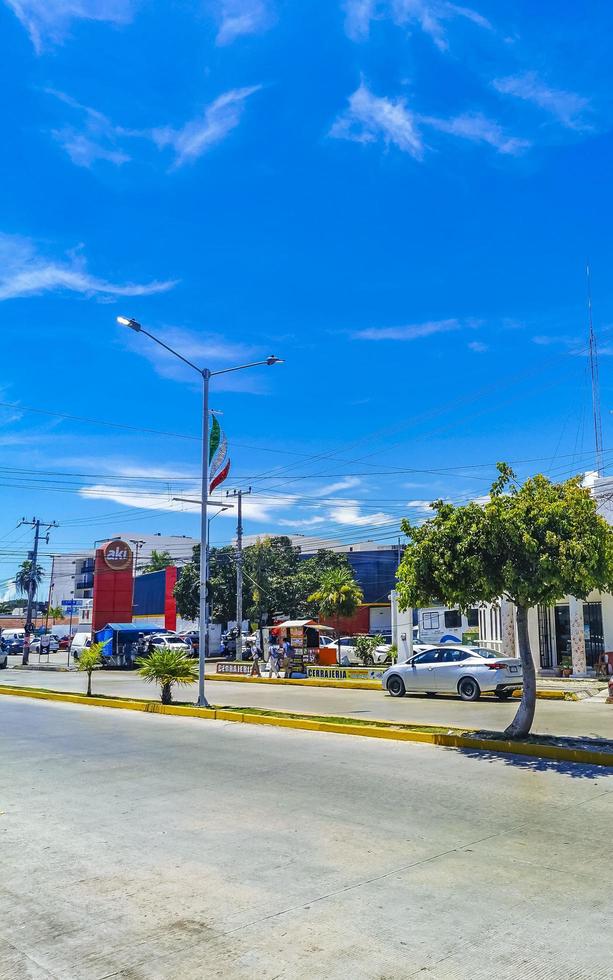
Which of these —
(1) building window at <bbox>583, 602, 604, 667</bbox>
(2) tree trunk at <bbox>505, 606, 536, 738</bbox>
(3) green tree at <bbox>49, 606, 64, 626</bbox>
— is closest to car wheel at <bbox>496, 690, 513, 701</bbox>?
(1) building window at <bbox>583, 602, 604, 667</bbox>

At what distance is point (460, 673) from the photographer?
2056cm

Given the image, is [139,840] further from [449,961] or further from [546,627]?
[546,627]

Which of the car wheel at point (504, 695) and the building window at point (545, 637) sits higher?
the building window at point (545, 637)

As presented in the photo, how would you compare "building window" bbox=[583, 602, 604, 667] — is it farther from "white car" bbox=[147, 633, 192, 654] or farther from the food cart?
"white car" bbox=[147, 633, 192, 654]

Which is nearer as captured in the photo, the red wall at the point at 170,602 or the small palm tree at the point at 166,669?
the small palm tree at the point at 166,669

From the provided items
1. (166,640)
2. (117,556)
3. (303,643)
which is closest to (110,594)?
(117,556)

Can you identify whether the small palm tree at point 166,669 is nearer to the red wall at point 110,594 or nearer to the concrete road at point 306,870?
the concrete road at point 306,870

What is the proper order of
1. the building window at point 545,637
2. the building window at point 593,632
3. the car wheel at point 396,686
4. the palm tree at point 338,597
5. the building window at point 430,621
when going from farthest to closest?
the palm tree at point 338,597
the building window at point 430,621
the building window at point 545,637
the building window at point 593,632
the car wheel at point 396,686

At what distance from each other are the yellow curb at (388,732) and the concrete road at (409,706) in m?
1.84

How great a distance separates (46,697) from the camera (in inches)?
979

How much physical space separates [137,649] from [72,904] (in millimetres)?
39858

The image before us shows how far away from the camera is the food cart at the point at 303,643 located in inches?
1341

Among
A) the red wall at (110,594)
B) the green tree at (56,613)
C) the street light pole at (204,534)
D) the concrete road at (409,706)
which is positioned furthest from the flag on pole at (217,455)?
the green tree at (56,613)

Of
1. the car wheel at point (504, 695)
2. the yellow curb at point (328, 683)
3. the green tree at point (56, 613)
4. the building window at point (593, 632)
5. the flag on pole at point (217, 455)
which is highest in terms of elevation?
the flag on pole at point (217, 455)
